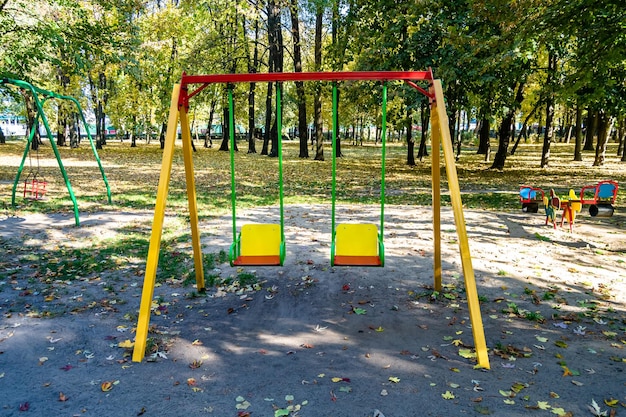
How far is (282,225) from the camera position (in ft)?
17.1

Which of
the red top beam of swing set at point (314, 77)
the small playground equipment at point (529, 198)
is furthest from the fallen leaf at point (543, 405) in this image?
the small playground equipment at point (529, 198)

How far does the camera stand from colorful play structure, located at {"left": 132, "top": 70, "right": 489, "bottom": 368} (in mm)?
4078

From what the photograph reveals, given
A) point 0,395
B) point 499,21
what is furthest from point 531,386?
point 499,21

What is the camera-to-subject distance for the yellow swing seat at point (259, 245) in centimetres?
522

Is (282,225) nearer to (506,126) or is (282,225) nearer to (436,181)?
(436,181)

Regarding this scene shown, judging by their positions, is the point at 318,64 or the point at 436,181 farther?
the point at 318,64

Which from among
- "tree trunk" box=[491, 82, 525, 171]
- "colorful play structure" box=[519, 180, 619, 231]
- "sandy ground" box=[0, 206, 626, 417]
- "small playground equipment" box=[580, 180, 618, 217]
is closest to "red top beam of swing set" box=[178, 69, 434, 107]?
"sandy ground" box=[0, 206, 626, 417]

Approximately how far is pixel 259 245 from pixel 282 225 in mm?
528

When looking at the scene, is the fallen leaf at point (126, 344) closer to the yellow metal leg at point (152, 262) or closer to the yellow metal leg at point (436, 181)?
the yellow metal leg at point (152, 262)

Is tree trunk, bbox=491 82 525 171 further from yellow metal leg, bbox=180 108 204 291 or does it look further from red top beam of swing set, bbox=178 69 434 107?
yellow metal leg, bbox=180 108 204 291

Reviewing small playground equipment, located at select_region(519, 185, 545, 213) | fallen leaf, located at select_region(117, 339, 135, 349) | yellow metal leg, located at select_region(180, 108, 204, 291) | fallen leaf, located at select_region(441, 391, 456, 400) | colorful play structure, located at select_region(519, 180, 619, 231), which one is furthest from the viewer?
small playground equipment, located at select_region(519, 185, 545, 213)

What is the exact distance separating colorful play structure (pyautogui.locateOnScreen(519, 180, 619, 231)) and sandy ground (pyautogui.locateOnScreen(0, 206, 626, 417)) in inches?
50.6

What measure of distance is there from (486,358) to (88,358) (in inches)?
143

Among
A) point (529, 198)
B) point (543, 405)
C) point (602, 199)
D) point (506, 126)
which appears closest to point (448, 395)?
point (543, 405)
